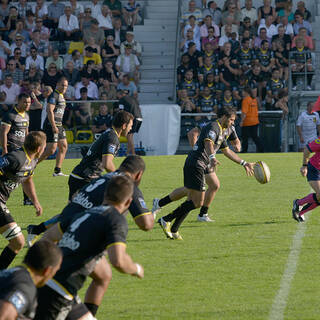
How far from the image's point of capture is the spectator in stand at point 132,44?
2558 centimetres

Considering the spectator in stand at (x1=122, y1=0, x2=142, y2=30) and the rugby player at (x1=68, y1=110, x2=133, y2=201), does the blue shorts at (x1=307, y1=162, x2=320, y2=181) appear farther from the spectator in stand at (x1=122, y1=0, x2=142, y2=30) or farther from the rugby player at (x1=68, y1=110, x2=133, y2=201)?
the spectator in stand at (x1=122, y1=0, x2=142, y2=30)

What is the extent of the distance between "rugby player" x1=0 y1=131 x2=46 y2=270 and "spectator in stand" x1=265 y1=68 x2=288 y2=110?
50.6 feet

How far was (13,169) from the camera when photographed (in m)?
8.67

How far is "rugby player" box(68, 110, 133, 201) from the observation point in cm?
1003

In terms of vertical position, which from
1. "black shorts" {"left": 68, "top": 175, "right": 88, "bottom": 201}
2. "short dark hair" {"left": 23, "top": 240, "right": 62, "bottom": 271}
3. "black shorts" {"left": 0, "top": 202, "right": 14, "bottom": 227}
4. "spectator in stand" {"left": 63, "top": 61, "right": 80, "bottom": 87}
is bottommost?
"spectator in stand" {"left": 63, "top": 61, "right": 80, "bottom": 87}

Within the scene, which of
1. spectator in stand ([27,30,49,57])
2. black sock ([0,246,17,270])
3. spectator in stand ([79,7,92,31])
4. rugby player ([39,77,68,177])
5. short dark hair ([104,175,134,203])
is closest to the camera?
short dark hair ([104,175,134,203])

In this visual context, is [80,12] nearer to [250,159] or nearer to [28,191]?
[250,159]

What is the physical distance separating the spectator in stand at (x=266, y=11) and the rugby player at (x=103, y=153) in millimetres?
16536

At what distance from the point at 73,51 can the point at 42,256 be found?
2067 centimetres

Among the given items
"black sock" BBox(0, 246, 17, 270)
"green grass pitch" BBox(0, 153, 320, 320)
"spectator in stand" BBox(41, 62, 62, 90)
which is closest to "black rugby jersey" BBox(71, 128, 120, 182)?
"green grass pitch" BBox(0, 153, 320, 320)

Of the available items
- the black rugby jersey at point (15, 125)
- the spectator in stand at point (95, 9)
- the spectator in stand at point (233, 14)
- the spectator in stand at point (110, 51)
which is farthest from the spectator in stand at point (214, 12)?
the black rugby jersey at point (15, 125)

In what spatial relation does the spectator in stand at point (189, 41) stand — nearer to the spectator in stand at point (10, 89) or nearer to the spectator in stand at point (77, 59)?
the spectator in stand at point (77, 59)

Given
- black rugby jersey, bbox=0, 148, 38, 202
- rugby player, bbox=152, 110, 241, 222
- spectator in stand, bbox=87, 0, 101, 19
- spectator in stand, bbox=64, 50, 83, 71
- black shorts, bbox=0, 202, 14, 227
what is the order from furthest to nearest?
spectator in stand, bbox=87, 0, 101, 19, spectator in stand, bbox=64, 50, 83, 71, rugby player, bbox=152, 110, 241, 222, black rugby jersey, bbox=0, 148, 38, 202, black shorts, bbox=0, 202, 14, 227

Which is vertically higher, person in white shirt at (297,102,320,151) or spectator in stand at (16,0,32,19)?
spectator in stand at (16,0,32,19)
